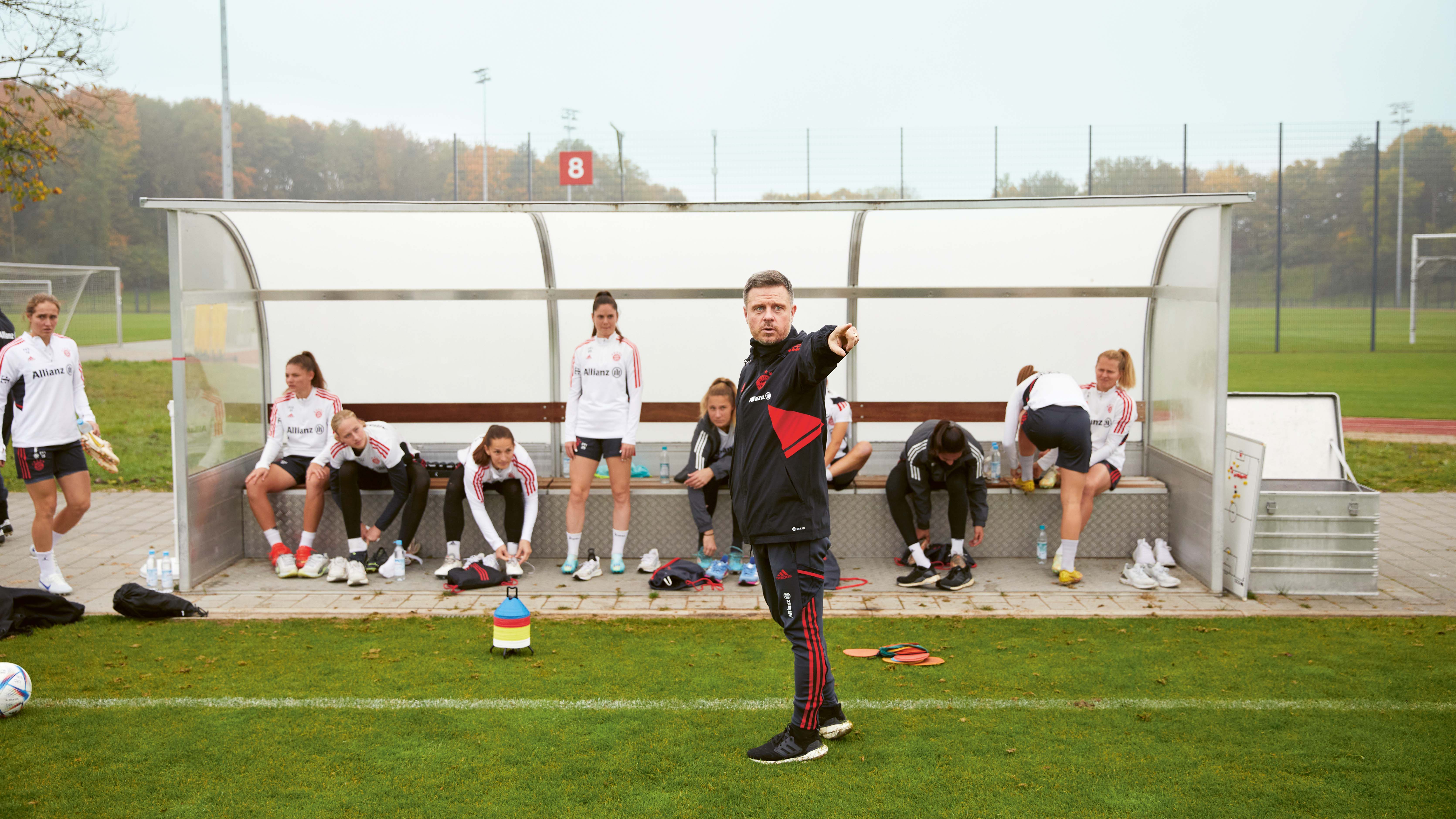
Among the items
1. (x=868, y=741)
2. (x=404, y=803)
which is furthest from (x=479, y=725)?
(x=868, y=741)

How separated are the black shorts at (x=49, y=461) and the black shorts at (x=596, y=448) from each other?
3.17m

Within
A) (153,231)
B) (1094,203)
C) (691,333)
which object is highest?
(153,231)

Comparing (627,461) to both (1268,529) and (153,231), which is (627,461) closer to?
(1268,529)

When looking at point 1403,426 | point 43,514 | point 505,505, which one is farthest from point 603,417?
point 1403,426

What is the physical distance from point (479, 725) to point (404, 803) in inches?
28.8

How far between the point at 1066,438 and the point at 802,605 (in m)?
3.60

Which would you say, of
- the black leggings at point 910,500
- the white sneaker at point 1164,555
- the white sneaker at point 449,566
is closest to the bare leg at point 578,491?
the white sneaker at point 449,566

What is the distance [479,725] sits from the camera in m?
4.36

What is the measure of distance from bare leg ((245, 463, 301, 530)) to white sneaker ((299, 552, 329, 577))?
0.95 ft

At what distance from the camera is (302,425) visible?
289 inches

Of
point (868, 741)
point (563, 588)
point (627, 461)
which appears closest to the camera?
point (868, 741)

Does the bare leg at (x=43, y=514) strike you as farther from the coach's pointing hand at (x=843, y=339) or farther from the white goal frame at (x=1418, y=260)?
the white goal frame at (x=1418, y=260)

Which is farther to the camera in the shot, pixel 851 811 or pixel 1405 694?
pixel 1405 694

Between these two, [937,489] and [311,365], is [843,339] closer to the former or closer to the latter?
[937,489]
